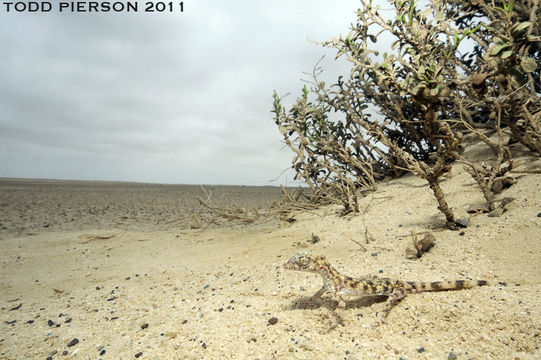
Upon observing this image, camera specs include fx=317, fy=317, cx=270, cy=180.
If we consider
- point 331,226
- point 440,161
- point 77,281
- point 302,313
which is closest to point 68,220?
point 77,281

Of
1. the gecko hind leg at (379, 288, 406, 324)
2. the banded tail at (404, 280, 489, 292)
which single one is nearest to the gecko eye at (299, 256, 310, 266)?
the gecko hind leg at (379, 288, 406, 324)

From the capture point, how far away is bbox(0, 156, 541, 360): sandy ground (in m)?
2.00

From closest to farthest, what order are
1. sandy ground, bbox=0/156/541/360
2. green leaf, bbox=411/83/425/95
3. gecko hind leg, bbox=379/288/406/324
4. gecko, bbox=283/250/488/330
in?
sandy ground, bbox=0/156/541/360, gecko hind leg, bbox=379/288/406/324, gecko, bbox=283/250/488/330, green leaf, bbox=411/83/425/95

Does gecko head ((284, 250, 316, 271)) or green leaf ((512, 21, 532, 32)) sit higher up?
green leaf ((512, 21, 532, 32))

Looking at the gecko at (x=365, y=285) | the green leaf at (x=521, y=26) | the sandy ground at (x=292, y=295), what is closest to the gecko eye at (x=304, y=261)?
the gecko at (x=365, y=285)

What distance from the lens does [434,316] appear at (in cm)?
212

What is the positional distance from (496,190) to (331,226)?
212 cm

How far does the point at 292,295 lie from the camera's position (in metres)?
2.81

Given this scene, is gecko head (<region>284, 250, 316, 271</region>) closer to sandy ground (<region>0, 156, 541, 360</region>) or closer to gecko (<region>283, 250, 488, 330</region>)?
gecko (<region>283, 250, 488, 330</region>)

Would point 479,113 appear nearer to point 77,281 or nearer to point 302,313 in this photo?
Answer: point 302,313

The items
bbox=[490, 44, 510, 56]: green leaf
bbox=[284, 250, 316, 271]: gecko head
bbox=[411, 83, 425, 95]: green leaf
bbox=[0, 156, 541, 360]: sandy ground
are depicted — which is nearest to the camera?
bbox=[0, 156, 541, 360]: sandy ground

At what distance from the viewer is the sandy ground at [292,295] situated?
200cm

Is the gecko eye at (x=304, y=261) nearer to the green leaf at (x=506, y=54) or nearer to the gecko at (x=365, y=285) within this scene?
the gecko at (x=365, y=285)

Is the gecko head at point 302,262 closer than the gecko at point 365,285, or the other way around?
the gecko at point 365,285
